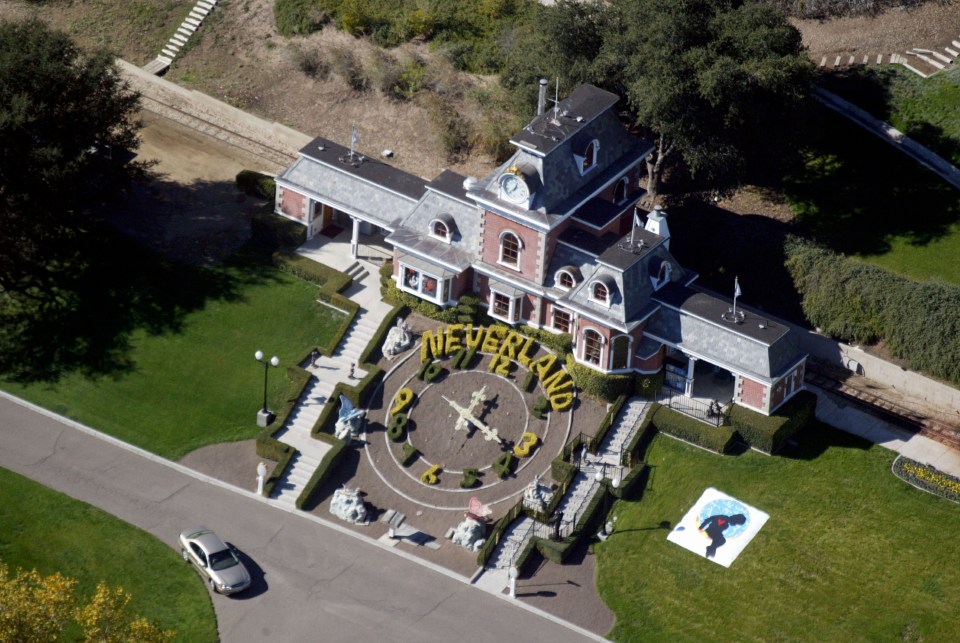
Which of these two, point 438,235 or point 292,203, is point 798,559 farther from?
point 292,203

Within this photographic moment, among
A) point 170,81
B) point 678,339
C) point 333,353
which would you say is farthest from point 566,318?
point 170,81

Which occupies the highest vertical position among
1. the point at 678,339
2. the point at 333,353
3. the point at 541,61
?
the point at 541,61

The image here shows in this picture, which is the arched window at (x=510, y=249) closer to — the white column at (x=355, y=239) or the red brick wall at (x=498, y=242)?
the red brick wall at (x=498, y=242)

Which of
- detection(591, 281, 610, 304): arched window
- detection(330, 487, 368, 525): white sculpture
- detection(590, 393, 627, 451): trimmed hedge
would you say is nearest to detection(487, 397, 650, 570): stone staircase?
detection(590, 393, 627, 451): trimmed hedge

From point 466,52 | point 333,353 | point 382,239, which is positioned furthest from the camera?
point 466,52

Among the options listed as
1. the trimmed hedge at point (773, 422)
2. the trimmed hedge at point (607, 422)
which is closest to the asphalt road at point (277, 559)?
the trimmed hedge at point (607, 422)

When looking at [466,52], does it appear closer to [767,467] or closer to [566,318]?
[566,318]

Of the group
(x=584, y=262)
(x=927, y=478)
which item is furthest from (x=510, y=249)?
(x=927, y=478)
